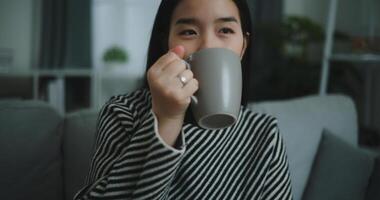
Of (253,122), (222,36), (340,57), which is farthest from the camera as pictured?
(340,57)

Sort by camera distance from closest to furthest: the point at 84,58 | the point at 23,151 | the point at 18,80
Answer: the point at 23,151, the point at 18,80, the point at 84,58

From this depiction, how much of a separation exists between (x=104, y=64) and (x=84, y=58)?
0.16m

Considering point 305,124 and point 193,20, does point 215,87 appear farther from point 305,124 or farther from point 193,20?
point 305,124

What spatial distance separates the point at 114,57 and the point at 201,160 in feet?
7.16

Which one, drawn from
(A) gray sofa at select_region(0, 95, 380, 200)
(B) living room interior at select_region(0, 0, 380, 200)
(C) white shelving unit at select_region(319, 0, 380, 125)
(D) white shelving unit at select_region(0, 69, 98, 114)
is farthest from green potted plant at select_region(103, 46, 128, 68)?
(A) gray sofa at select_region(0, 95, 380, 200)

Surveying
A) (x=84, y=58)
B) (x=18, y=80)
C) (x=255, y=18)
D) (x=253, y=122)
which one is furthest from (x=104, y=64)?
(x=253, y=122)

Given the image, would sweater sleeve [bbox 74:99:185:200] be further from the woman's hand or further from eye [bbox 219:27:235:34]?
eye [bbox 219:27:235:34]

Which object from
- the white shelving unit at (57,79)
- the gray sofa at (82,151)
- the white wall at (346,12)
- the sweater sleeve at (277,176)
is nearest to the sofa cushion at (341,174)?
the gray sofa at (82,151)

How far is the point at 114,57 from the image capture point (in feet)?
9.35

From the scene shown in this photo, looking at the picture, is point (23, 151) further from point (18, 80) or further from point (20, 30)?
point (20, 30)

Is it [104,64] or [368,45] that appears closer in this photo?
[368,45]

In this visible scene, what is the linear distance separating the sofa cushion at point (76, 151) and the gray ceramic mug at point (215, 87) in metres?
0.65

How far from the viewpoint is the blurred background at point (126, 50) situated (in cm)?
234

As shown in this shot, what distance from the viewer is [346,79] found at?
7.82ft
